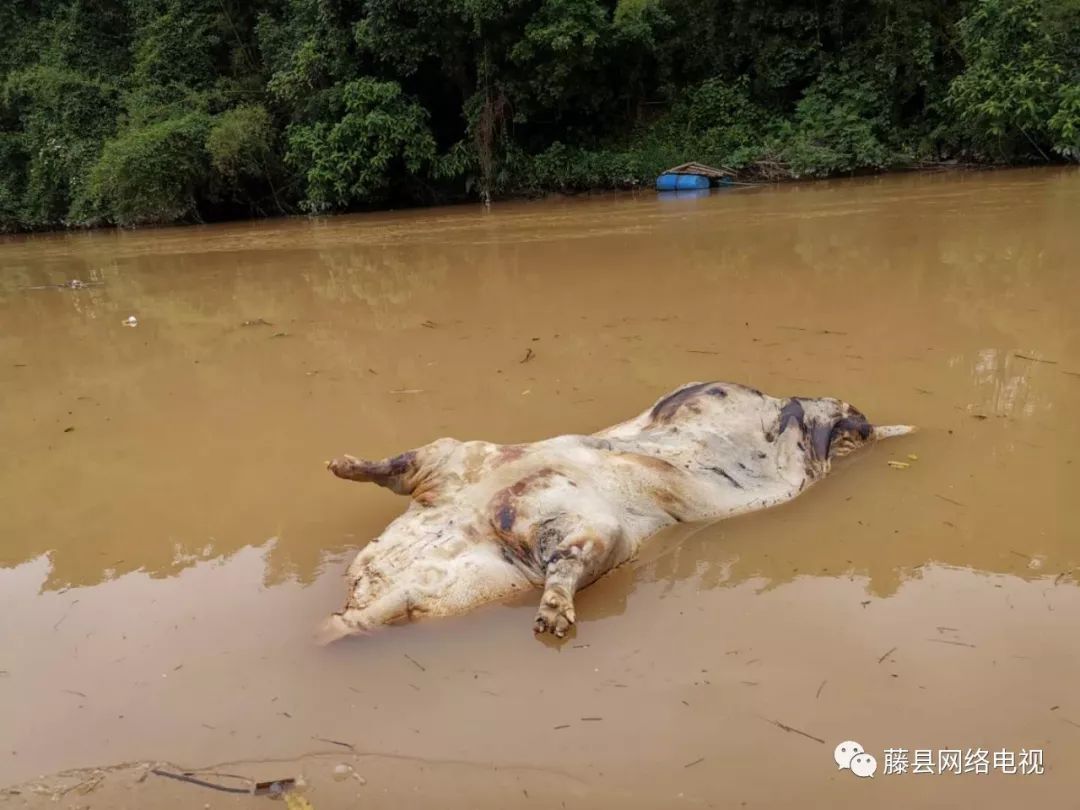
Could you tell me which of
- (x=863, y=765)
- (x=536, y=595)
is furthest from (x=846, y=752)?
(x=536, y=595)

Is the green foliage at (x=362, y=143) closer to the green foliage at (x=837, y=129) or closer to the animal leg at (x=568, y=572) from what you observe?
the green foliage at (x=837, y=129)

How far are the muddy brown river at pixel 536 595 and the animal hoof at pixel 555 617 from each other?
0.07 m

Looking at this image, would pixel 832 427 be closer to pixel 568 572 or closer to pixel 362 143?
pixel 568 572

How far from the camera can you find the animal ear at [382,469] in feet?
10.6

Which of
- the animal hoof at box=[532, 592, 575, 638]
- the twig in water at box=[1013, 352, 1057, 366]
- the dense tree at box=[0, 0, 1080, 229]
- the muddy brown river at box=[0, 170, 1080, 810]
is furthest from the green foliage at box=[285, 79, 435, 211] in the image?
the animal hoof at box=[532, 592, 575, 638]

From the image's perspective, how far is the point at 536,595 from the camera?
9.05 ft

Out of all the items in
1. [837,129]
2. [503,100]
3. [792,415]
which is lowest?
[792,415]

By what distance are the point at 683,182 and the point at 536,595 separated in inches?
637

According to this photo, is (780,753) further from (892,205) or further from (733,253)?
(892,205)

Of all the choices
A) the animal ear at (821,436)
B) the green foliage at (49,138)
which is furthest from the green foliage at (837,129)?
the green foliage at (49,138)

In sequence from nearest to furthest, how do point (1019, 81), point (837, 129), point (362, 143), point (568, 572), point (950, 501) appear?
point (568, 572) → point (950, 501) → point (1019, 81) → point (362, 143) → point (837, 129)

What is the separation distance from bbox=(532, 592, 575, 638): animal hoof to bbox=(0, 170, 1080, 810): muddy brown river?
7cm

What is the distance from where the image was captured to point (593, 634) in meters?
2.53

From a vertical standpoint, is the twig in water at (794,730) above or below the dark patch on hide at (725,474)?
below
